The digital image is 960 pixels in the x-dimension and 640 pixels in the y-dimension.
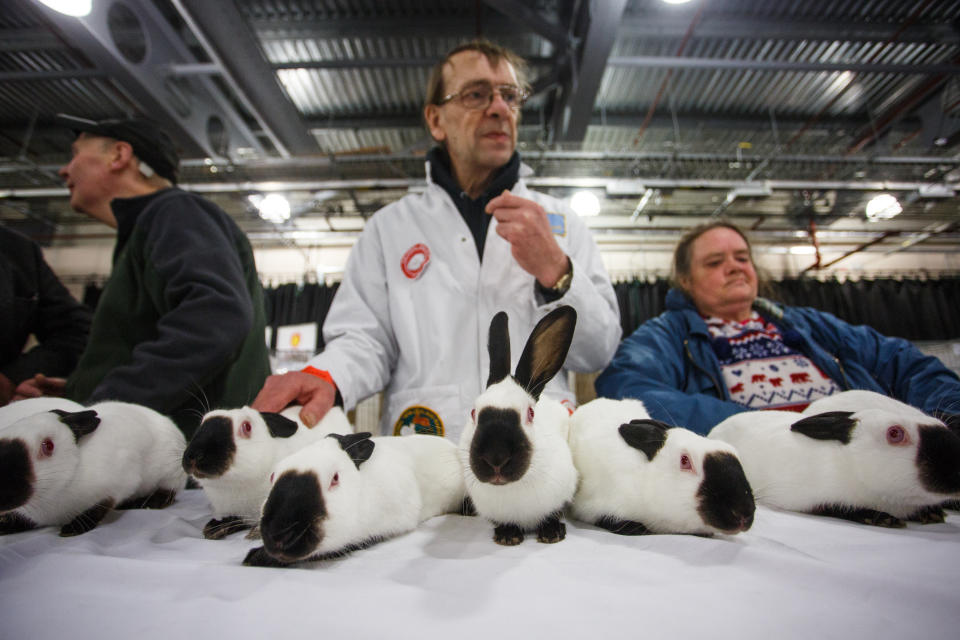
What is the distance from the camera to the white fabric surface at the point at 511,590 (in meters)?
0.39

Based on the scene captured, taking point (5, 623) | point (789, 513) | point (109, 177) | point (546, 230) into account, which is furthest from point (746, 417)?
point (109, 177)

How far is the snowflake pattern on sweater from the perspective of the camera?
4.77 ft

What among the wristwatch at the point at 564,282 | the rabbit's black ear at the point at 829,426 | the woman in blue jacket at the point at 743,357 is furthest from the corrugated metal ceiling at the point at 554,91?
the rabbit's black ear at the point at 829,426

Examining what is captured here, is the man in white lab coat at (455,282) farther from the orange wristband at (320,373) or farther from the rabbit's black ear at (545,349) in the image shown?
the rabbit's black ear at (545,349)

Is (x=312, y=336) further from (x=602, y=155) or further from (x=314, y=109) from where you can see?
(x=602, y=155)

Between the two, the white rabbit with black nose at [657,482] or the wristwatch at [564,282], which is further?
the wristwatch at [564,282]

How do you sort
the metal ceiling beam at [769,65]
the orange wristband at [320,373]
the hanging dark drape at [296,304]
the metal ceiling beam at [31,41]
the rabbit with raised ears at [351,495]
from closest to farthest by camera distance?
the rabbit with raised ears at [351,495] < the orange wristband at [320,373] < the metal ceiling beam at [31,41] < the metal ceiling beam at [769,65] < the hanging dark drape at [296,304]

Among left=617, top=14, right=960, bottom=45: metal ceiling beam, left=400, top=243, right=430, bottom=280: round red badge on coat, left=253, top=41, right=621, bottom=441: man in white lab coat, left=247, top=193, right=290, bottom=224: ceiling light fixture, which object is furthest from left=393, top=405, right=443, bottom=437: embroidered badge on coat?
left=247, top=193, right=290, bottom=224: ceiling light fixture

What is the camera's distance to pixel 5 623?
40 cm

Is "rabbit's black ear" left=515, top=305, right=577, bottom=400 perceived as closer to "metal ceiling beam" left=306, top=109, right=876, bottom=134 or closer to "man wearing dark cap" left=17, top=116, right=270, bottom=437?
"man wearing dark cap" left=17, top=116, right=270, bottom=437

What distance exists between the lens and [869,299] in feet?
18.7

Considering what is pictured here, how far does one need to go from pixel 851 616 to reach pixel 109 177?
2028 millimetres

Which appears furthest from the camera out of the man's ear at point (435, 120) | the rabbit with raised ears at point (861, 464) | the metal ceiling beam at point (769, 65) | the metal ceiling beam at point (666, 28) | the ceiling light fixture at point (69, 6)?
the metal ceiling beam at point (769, 65)

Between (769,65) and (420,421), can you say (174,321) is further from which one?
(769,65)
